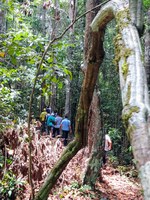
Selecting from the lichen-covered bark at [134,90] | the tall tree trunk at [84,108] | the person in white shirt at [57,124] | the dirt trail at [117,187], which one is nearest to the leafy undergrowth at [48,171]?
the dirt trail at [117,187]

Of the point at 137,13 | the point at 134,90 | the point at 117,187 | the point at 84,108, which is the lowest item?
the point at 117,187

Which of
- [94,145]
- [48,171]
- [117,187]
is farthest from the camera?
[117,187]

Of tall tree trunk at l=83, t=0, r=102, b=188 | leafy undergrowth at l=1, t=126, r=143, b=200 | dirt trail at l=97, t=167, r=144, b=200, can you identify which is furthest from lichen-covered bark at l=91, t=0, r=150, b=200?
tall tree trunk at l=83, t=0, r=102, b=188

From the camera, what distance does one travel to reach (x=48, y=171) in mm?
7961

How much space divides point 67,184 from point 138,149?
737 cm

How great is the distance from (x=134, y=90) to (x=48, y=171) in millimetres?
7192

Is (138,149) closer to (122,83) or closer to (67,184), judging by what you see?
(122,83)

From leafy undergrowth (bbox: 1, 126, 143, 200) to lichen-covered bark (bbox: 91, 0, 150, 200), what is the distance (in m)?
5.63

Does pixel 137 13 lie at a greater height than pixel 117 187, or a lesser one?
greater

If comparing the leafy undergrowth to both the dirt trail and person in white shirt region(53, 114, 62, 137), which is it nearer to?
the dirt trail

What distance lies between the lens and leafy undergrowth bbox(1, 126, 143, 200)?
7189 millimetres

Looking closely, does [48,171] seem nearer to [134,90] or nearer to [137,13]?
[137,13]

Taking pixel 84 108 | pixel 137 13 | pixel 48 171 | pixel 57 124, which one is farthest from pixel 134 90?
pixel 57 124

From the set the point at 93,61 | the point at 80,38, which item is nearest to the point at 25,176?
the point at 93,61
